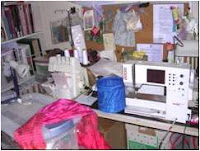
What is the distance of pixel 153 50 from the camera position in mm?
2033

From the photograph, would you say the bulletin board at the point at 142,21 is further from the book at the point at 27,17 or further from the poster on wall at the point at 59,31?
the book at the point at 27,17

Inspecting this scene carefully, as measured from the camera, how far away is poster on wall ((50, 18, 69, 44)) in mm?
2354

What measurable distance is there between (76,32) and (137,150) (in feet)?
3.63

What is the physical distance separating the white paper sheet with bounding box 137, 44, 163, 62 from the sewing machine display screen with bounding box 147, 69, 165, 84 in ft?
1.80

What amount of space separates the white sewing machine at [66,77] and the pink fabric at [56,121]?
545 mm

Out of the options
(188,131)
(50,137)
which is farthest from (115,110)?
(50,137)

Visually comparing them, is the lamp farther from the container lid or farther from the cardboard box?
the container lid

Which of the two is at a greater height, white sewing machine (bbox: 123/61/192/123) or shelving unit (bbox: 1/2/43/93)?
shelving unit (bbox: 1/2/43/93)

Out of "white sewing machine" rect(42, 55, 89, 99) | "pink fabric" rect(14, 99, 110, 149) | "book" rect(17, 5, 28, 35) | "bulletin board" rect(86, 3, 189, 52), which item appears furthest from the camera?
"book" rect(17, 5, 28, 35)

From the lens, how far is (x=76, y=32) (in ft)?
7.40

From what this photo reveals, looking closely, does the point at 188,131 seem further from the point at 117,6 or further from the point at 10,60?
the point at 10,60

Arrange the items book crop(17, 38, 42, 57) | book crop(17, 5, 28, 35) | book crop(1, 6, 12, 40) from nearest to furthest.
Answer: book crop(1, 6, 12, 40) < book crop(17, 5, 28, 35) < book crop(17, 38, 42, 57)

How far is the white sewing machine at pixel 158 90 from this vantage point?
1438 mm

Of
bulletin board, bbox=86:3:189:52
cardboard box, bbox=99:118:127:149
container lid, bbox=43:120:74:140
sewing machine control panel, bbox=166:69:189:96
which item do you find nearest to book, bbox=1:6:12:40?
bulletin board, bbox=86:3:189:52
